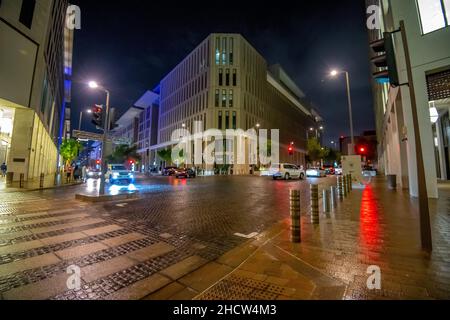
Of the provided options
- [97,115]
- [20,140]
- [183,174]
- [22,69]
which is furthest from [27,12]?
[183,174]

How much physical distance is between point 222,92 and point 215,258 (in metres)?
53.3

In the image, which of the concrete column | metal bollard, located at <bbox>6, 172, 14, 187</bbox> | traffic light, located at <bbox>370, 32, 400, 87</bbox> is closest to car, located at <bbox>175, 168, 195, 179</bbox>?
the concrete column

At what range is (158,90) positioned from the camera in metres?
79.8

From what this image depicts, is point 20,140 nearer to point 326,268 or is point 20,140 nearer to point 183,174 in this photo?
A: point 183,174

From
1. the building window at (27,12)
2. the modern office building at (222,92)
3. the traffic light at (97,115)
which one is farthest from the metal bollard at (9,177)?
the modern office building at (222,92)

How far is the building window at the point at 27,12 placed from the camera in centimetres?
1733

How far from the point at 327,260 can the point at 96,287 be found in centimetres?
341

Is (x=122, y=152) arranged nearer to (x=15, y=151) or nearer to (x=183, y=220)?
(x=15, y=151)

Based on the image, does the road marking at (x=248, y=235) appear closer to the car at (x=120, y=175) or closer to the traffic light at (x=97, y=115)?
the traffic light at (x=97, y=115)

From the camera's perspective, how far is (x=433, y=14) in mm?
9281

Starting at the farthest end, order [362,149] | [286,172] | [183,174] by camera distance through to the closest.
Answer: [183,174]
[286,172]
[362,149]

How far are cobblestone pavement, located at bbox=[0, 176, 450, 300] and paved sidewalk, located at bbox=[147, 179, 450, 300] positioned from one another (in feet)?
0.05

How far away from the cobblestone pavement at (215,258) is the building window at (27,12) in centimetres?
2057

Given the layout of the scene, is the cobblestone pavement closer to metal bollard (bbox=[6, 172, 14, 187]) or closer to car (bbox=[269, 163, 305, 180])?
metal bollard (bbox=[6, 172, 14, 187])
